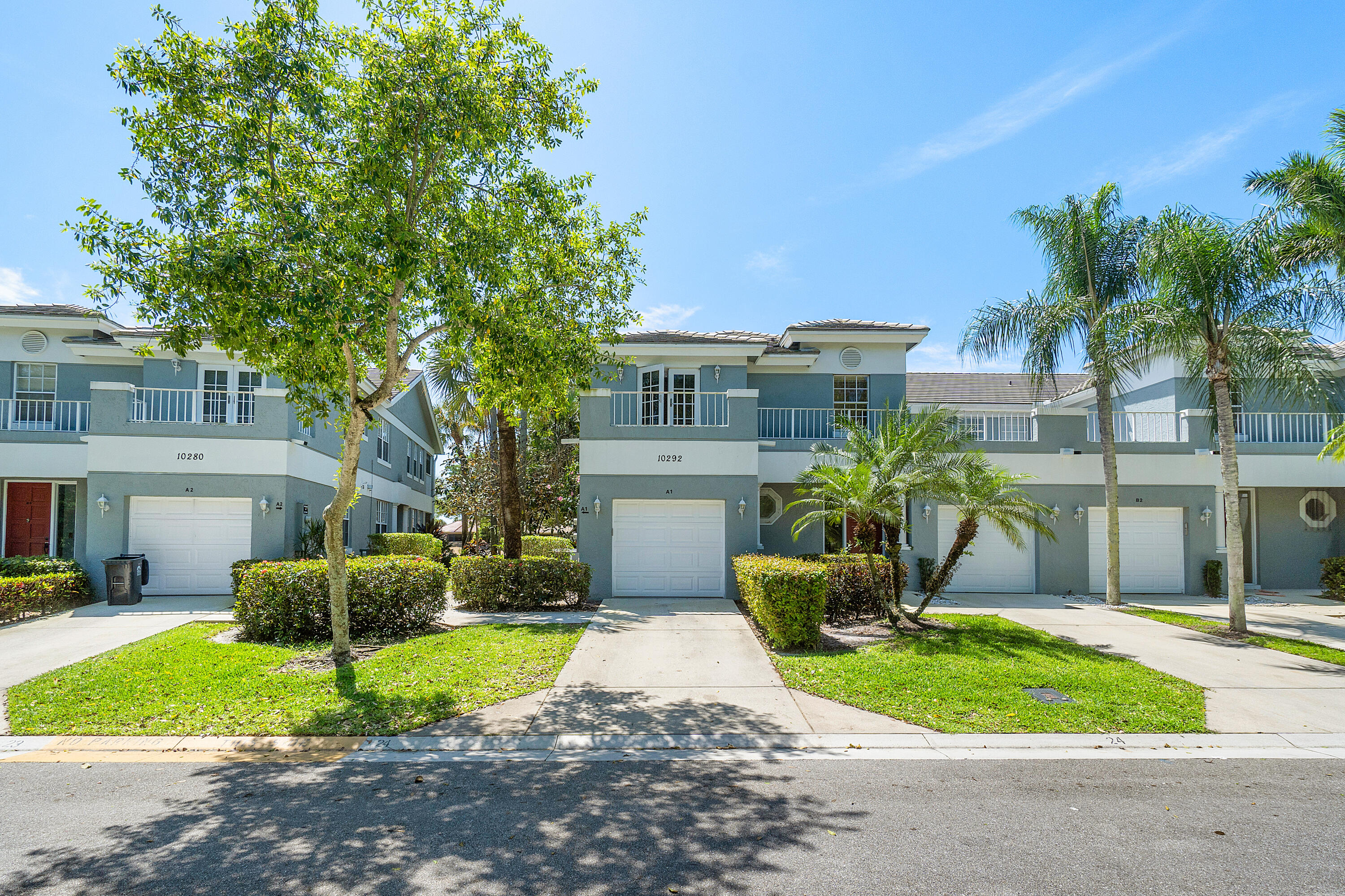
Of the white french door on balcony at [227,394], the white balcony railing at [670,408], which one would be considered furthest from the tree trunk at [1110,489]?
the white french door on balcony at [227,394]

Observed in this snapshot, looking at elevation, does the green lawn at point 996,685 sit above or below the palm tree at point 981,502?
below

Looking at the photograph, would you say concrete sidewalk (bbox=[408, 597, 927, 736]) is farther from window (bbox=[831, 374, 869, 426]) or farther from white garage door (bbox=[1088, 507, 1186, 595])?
white garage door (bbox=[1088, 507, 1186, 595])

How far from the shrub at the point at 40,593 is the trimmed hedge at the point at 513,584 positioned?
7529 millimetres

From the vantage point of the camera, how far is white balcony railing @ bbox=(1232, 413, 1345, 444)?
17.7 m

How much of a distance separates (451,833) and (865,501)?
794 centimetres

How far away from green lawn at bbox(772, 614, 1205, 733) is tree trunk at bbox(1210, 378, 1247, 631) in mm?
3500

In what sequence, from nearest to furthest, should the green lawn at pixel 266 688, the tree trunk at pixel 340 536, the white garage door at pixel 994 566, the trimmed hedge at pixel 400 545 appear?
the green lawn at pixel 266 688, the tree trunk at pixel 340 536, the white garage door at pixel 994 566, the trimmed hedge at pixel 400 545

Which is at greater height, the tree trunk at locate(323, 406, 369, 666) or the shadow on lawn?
the tree trunk at locate(323, 406, 369, 666)

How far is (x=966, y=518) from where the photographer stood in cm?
1139

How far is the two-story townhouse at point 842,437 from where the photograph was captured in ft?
52.4

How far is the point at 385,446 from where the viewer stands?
24469mm

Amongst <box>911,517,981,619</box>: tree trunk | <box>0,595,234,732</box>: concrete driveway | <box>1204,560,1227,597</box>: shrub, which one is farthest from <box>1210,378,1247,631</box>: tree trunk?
<box>0,595,234,732</box>: concrete driveway

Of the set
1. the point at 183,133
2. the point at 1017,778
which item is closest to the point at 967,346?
the point at 1017,778

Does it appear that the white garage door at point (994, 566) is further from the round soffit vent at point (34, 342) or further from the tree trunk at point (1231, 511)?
the round soffit vent at point (34, 342)
